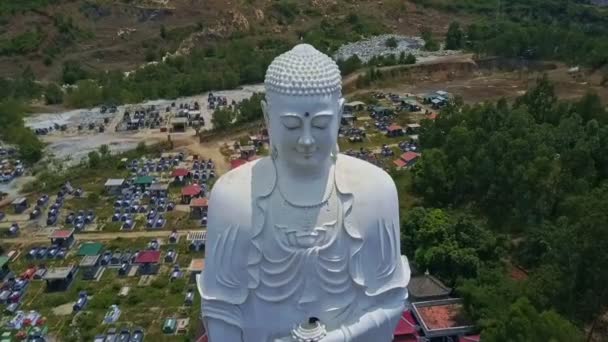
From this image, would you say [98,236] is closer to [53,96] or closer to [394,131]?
[394,131]

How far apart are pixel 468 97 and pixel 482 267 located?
28.6 metres

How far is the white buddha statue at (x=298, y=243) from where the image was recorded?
692 cm

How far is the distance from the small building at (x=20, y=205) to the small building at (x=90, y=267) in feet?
21.4

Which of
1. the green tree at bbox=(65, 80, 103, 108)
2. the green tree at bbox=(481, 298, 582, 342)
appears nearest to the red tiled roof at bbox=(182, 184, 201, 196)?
the green tree at bbox=(481, 298, 582, 342)

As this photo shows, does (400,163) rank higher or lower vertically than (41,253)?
lower

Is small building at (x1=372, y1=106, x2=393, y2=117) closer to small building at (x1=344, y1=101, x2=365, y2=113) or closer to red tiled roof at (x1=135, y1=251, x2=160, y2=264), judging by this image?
small building at (x1=344, y1=101, x2=365, y2=113)

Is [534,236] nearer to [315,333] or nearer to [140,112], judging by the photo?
[315,333]

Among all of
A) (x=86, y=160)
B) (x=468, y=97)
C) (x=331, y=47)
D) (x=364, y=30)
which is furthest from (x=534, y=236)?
(x=364, y=30)

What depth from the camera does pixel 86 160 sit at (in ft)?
107

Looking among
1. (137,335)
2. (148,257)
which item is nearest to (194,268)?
(148,257)

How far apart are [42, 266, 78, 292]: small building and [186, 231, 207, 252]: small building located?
4.27 meters

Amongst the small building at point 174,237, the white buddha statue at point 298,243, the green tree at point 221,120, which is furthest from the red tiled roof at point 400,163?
the white buddha statue at point 298,243

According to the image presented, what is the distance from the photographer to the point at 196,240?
2300 centimetres

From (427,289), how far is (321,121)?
11716mm
